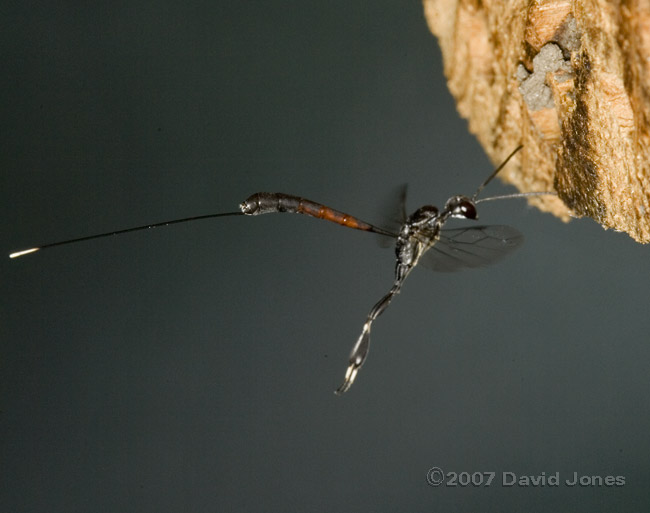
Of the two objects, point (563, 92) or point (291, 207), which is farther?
point (291, 207)

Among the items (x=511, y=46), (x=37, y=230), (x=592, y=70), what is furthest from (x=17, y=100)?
(x=592, y=70)

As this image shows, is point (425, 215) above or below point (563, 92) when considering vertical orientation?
below

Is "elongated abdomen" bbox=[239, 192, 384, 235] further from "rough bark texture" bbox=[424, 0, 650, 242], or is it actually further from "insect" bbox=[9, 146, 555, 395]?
"rough bark texture" bbox=[424, 0, 650, 242]

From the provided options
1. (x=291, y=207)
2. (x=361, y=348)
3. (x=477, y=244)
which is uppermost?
(x=291, y=207)

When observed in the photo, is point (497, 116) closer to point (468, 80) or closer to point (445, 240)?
point (468, 80)

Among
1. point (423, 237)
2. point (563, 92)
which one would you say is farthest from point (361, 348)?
point (563, 92)

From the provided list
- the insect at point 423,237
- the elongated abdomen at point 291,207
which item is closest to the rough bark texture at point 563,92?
the insect at point 423,237

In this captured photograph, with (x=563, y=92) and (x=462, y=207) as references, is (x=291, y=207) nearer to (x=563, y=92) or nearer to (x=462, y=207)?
(x=462, y=207)

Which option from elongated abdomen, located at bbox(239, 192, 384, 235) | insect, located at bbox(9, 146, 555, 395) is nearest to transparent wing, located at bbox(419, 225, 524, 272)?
insect, located at bbox(9, 146, 555, 395)
